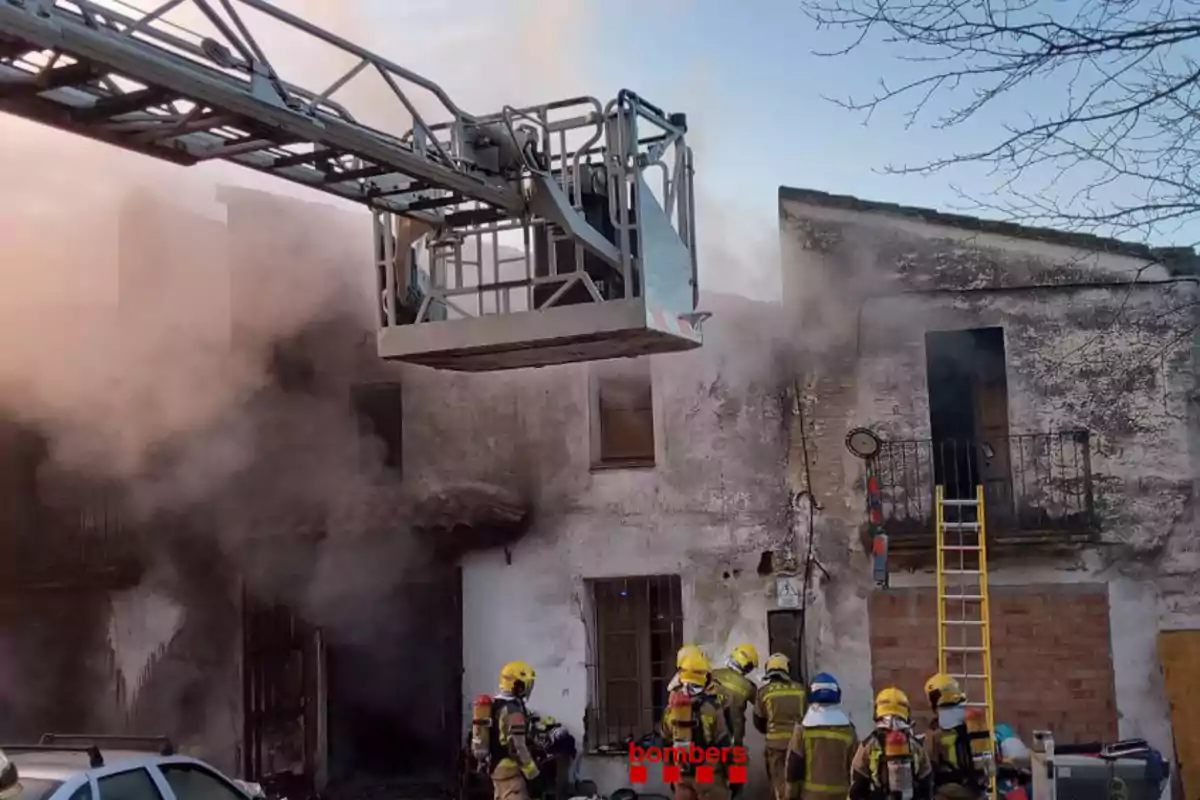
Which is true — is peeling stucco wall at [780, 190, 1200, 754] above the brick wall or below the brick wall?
above

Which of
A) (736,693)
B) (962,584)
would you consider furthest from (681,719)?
(962,584)

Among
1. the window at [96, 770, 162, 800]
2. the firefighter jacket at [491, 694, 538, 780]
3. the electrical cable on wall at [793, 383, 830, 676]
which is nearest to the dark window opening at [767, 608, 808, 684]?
the electrical cable on wall at [793, 383, 830, 676]

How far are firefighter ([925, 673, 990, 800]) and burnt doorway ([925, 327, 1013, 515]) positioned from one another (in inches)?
128

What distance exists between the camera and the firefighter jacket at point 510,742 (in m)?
8.87

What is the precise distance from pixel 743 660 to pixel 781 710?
660mm

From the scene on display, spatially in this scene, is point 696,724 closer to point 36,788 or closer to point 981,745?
point 981,745

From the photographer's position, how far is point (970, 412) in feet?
37.8

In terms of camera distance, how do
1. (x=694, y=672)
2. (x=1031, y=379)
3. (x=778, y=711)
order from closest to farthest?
1. (x=694, y=672)
2. (x=778, y=711)
3. (x=1031, y=379)

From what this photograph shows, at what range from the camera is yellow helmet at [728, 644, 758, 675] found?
1041cm

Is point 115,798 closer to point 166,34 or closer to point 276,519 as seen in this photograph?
point 166,34

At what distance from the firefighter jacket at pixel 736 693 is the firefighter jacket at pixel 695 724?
0.38 metres

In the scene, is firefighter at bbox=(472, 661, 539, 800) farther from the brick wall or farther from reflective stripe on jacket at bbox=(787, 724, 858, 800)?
the brick wall

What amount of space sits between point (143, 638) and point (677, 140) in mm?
8037

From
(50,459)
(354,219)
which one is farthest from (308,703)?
(354,219)
